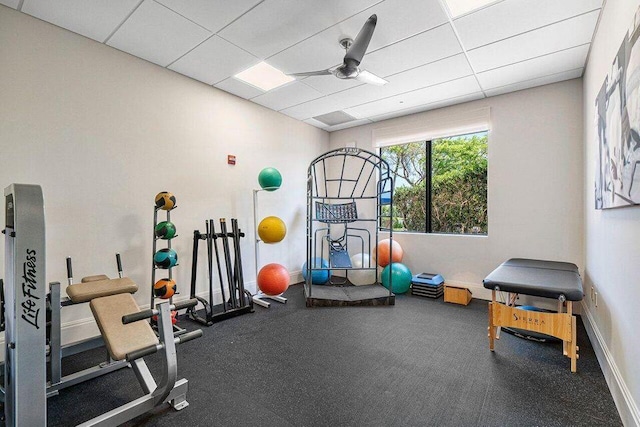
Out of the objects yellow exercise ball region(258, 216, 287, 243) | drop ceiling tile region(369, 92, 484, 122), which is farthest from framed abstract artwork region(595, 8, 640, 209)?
yellow exercise ball region(258, 216, 287, 243)

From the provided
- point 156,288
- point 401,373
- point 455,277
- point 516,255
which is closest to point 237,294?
point 156,288

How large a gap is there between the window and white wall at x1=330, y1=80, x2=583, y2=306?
0.25 metres

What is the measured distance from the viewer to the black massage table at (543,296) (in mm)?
2449

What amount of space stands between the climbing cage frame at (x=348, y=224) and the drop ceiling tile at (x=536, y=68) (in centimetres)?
171

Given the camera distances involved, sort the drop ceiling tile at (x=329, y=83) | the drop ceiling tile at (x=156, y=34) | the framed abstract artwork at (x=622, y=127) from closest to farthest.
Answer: the framed abstract artwork at (x=622, y=127)
the drop ceiling tile at (x=156, y=34)
the drop ceiling tile at (x=329, y=83)

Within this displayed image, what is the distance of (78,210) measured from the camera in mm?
2943

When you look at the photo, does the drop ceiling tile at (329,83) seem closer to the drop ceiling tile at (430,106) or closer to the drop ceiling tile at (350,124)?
the drop ceiling tile at (430,106)

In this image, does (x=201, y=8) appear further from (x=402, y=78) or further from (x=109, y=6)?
(x=402, y=78)

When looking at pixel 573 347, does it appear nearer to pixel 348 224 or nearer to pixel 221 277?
pixel 221 277

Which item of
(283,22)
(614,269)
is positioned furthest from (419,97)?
(614,269)

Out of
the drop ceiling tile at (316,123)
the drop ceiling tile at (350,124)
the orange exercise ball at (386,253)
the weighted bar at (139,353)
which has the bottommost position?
the weighted bar at (139,353)

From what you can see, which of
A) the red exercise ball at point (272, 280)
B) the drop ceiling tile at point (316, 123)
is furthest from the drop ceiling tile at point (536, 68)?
the red exercise ball at point (272, 280)

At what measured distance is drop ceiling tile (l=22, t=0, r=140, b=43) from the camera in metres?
2.50

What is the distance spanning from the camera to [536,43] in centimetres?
302
